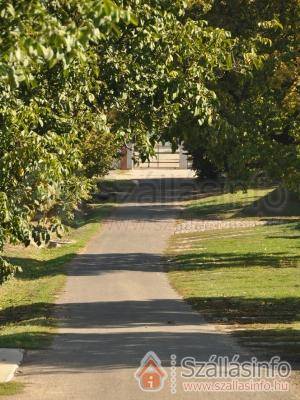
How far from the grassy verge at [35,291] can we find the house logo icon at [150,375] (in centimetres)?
289

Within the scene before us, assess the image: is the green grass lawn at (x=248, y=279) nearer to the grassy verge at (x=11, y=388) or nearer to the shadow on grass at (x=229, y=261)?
A: the shadow on grass at (x=229, y=261)

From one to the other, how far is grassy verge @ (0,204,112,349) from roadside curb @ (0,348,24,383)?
0.70m

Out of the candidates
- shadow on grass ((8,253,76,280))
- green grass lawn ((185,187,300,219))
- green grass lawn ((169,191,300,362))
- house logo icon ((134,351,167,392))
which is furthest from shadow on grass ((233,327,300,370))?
green grass lawn ((185,187,300,219))

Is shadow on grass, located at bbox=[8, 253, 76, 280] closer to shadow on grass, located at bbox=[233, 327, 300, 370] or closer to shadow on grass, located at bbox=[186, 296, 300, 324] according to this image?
shadow on grass, located at bbox=[186, 296, 300, 324]

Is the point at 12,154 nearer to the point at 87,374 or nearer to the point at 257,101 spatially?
the point at 87,374

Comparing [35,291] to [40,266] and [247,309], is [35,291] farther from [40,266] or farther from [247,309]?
[247,309]

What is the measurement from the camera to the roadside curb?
42.2ft

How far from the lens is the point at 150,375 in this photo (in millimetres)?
12641

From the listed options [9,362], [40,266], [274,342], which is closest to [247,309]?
[274,342]

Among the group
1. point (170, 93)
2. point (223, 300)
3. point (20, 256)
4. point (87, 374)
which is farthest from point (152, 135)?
point (20, 256)

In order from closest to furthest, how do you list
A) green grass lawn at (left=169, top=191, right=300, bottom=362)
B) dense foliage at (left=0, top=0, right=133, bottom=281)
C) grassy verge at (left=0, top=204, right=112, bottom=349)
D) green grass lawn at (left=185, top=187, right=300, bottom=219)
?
dense foliage at (left=0, top=0, right=133, bottom=281) → grassy verge at (left=0, top=204, right=112, bottom=349) → green grass lawn at (left=169, top=191, right=300, bottom=362) → green grass lawn at (left=185, top=187, right=300, bottom=219)

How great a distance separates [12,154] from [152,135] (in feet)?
18.8

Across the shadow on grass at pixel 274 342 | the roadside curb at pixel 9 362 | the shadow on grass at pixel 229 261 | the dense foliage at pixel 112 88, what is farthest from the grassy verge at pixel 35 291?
the shadow on grass at pixel 229 261

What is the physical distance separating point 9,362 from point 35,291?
43.4 ft
